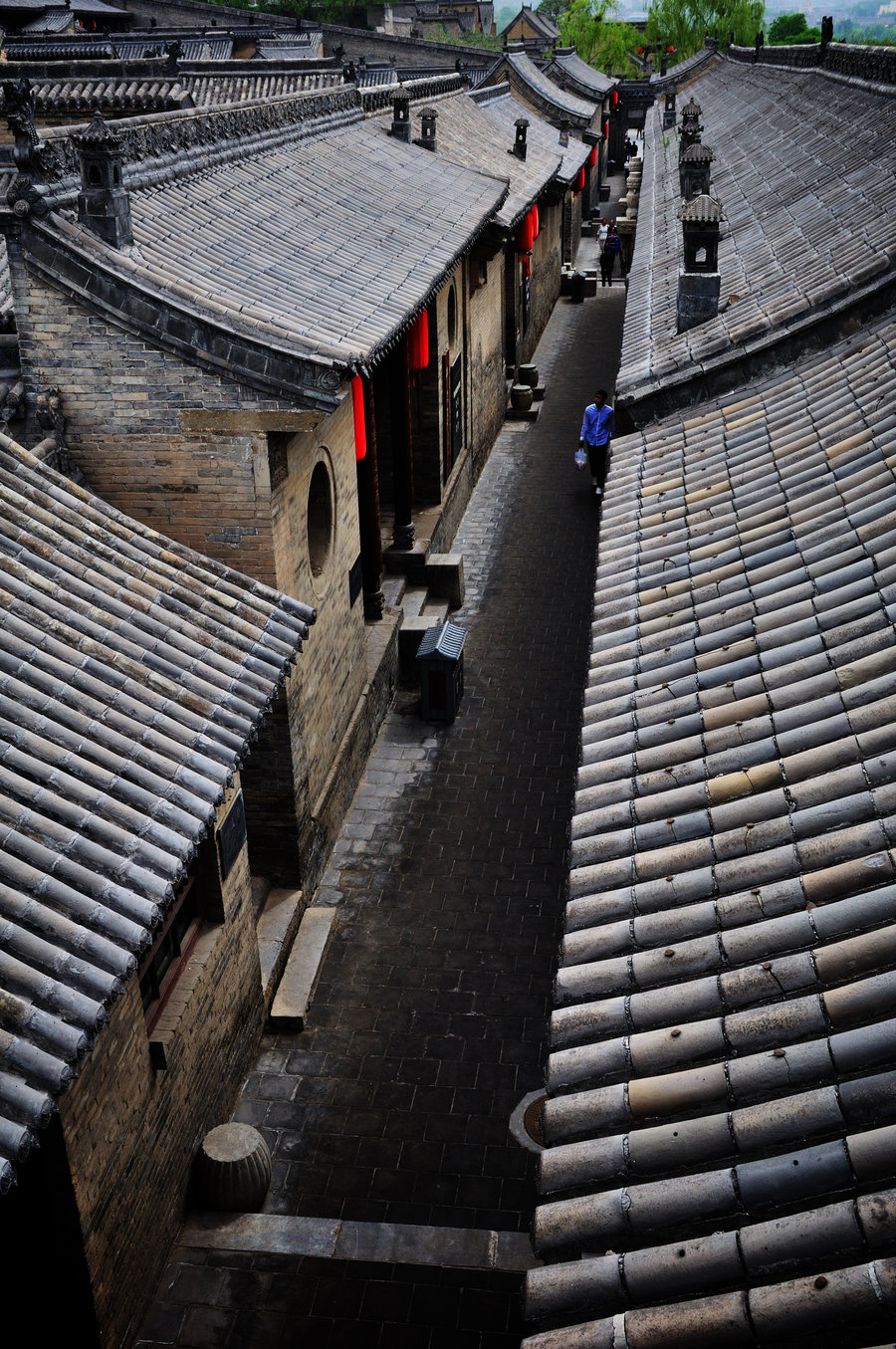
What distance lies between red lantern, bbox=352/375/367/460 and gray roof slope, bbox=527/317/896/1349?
5001 millimetres

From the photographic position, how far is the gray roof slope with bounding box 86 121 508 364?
1005cm

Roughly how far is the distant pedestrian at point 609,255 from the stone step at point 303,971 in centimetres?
3232

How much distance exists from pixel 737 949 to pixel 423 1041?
6193 millimetres

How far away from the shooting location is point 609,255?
132ft

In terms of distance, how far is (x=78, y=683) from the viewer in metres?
7.69

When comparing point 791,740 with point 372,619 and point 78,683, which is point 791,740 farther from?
point 372,619

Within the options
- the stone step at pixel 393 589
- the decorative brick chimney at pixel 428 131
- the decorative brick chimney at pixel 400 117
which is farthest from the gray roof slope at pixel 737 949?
the decorative brick chimney at pixel 428 131

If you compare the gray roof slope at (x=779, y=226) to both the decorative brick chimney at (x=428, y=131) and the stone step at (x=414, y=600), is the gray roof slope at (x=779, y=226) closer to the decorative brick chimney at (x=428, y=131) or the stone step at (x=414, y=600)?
the decorative brick chimney at (x=428, y=131)

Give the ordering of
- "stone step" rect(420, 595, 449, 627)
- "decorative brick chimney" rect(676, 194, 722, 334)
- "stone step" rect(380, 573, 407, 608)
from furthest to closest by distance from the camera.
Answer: "stone step" rect(380, 573, 407, 608) → "stone step" rect(420, 595, 449, 627) → "decorative brick chimney" rect(676, 194, 722, 334)

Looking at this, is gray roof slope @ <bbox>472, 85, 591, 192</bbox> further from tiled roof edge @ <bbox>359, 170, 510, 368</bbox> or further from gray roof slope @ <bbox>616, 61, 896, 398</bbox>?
tiled roof edge @ <bbox>359, 170, 510, 368</bbox>

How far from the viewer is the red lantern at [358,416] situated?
495 inches

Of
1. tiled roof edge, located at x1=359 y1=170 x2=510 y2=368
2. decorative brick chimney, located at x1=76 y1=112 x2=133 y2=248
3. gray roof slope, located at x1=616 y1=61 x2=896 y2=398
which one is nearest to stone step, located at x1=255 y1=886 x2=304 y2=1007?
tiled roof edge, located at x1=359 y1=170 x2=510 y2=368

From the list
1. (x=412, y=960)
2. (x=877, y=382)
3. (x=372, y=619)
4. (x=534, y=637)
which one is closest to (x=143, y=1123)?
(x=412, y=960)

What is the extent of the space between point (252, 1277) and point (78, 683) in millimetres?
4263
